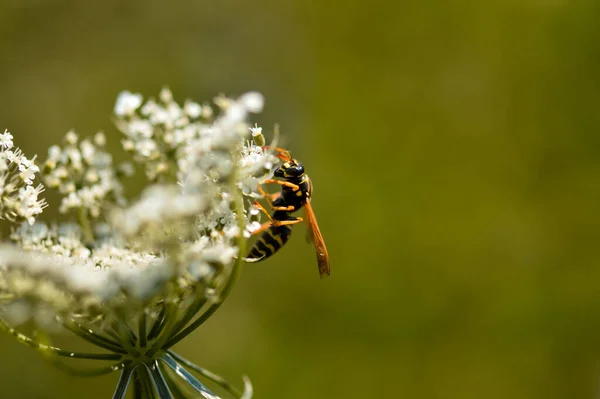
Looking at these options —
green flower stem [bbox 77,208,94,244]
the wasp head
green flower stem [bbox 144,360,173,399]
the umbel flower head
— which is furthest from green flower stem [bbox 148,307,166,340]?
the wasp head

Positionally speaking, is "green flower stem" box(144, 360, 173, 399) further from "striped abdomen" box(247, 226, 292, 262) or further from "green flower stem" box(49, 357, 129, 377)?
"striped abdomen" box(247, 226, 292, 262)

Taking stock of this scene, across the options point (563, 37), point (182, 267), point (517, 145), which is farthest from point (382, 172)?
point (182, 267)

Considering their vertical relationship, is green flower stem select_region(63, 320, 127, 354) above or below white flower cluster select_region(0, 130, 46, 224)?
below

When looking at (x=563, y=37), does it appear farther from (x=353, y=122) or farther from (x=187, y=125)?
(x=187, y=125)

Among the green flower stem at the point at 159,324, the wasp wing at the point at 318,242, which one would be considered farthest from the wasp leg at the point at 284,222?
the green flower stem at the point at 159,324

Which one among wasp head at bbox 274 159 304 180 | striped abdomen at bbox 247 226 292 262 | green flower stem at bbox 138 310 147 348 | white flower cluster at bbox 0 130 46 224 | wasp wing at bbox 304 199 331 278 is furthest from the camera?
wasp wing at bbox 304 199 331 278

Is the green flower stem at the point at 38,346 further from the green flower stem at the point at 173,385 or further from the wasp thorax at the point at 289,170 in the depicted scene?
the wasp thorax at the point at 289,170

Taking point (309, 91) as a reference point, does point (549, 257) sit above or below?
below
